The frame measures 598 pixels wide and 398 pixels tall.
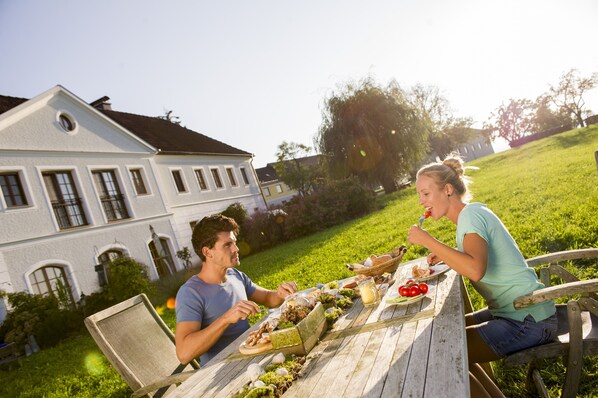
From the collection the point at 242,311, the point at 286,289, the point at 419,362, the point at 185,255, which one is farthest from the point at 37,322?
the point at 419,362

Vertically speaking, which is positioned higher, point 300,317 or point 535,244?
point 300,317

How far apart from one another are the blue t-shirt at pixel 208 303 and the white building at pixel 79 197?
12.6 meters

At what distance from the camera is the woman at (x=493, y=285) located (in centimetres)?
221

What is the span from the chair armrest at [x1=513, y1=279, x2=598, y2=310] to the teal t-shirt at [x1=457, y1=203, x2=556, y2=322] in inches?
7.2

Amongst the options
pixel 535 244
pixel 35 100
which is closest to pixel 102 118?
pixel 35 100

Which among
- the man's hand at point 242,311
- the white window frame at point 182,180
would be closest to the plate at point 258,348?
the man's hand at point 242,311

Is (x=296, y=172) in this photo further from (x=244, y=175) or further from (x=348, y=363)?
(x=348, y=363)

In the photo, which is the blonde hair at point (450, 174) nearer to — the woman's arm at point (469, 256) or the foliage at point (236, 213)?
the woman's arm at point (469, 256)

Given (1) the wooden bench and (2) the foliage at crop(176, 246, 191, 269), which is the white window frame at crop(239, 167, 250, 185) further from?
(1) the wooden bench

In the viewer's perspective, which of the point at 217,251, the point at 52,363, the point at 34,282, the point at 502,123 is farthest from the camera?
the point at 502,123

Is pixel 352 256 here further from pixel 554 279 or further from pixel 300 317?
pixel 300 317

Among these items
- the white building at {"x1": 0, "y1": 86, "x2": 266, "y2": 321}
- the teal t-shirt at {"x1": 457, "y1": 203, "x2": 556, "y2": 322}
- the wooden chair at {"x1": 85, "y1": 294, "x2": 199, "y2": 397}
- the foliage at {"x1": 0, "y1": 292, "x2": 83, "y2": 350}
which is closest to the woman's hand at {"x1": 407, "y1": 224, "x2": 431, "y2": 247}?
the teal t-shirt at {"x1": 457, "y1": 203, "x2": 556, "y2": 322}

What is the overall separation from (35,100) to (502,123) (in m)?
89.7

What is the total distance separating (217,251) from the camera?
3.13 meters
